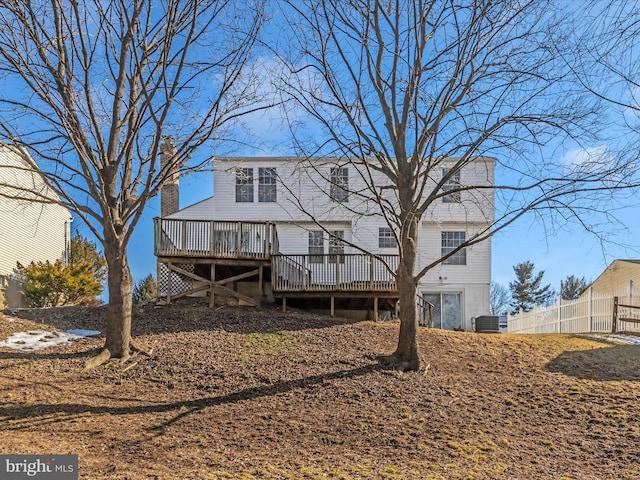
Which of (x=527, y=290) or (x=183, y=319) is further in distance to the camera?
(x=527, y=290)

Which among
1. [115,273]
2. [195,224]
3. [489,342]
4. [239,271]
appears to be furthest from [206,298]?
[489,342]

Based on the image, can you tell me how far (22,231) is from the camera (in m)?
19.8

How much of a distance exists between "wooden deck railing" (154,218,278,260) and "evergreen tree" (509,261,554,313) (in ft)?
131

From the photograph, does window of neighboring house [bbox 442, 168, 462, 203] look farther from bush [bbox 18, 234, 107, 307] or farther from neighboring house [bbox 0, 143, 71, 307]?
bush [bbox 18, 234, 107, 307]

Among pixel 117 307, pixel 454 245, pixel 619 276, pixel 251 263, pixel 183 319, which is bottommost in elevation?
pixel 183 319

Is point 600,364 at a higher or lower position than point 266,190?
lower

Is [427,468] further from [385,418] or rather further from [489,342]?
[489,342]

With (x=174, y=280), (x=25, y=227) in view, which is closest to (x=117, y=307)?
(x=174, y=280)

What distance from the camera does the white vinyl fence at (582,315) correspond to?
16828mm

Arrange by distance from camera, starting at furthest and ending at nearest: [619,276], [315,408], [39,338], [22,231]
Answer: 1. [619,276]
2. [22,231]
3. [39,338]
4. [315,408]

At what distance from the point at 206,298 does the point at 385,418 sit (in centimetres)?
935

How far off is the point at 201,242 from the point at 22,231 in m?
9.79

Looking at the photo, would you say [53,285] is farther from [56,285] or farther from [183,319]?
[183,319]

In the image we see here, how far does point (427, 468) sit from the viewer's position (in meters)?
5.52
